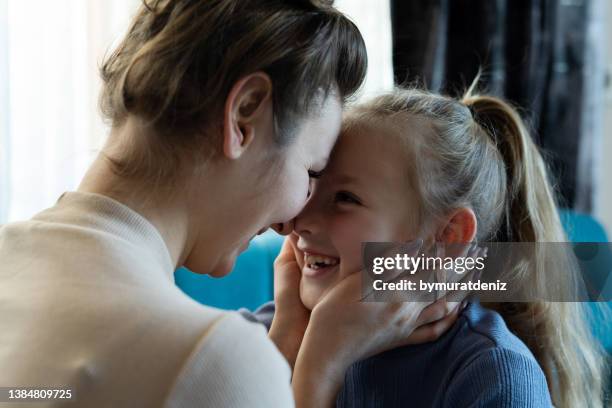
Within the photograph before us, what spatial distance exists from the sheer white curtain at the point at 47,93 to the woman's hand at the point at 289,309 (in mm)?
1001

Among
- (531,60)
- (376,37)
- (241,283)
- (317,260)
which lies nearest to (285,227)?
(317,260)

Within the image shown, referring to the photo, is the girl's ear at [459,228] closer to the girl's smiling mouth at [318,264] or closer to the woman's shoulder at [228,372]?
the girl's smiling mouth at [318,264]

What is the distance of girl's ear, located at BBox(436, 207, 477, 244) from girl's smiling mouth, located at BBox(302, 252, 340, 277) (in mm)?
185

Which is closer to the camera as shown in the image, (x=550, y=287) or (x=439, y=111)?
(x=439, y=111)

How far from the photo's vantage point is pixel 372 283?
4.18ft

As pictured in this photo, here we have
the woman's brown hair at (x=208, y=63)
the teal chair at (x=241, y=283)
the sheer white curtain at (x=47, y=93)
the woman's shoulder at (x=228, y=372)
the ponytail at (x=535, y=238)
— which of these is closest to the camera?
the woman's shoulder at (x=228, y=372)

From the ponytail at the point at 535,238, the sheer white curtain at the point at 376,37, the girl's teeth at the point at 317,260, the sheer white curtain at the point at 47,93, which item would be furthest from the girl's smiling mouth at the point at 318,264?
the sheer white curtain at the point at 376,37

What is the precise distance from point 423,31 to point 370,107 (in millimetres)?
1563

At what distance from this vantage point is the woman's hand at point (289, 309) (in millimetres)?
1390

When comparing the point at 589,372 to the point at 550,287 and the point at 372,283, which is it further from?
the point at 372,283

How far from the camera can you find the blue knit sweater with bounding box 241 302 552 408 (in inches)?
45.4

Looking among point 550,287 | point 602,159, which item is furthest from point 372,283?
point 602,159

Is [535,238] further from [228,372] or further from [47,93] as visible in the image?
[47,93]

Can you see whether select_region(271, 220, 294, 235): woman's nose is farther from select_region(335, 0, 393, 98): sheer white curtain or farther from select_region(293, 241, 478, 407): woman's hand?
select_region(335, 0, 393, 98): sheer white curtain
